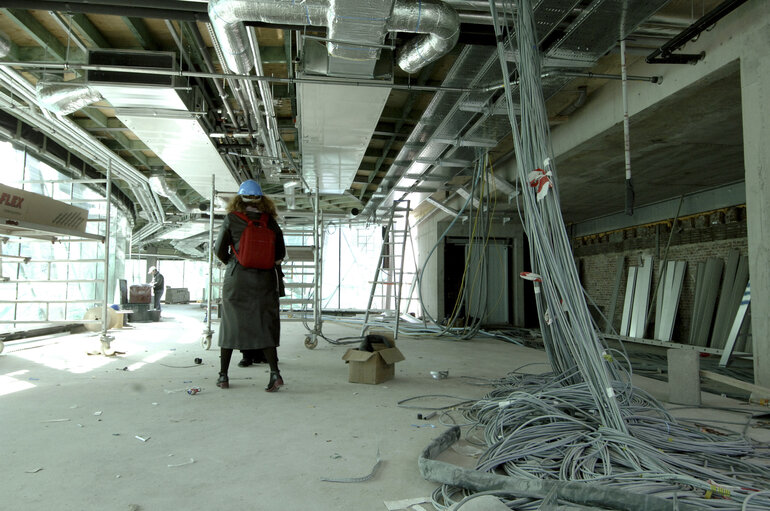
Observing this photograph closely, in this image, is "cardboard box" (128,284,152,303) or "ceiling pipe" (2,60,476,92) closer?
"ceiling pipe" (2,60,476,92)

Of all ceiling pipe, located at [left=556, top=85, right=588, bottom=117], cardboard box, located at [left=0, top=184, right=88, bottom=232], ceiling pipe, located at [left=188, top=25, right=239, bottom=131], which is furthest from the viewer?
ceiling pipe, located at [left=556, top=85, right=588, bottom=117]

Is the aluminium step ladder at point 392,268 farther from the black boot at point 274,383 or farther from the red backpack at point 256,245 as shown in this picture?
the black boot at point 274,383

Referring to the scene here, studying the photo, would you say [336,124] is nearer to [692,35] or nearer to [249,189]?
[249,189]

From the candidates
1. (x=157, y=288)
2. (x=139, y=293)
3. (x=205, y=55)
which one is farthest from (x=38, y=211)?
(x=157, y=288)

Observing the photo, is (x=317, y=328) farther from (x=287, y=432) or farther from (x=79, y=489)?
(x=79, y=489)

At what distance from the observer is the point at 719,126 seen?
4.24 m

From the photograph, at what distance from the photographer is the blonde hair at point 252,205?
341 cm

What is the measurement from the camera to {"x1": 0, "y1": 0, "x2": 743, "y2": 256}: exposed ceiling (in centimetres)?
315

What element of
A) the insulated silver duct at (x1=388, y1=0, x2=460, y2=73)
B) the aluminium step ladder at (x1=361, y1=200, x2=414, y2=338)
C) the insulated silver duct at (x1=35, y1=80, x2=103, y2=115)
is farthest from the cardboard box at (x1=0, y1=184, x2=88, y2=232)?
the insulated silver duct at (x1=388, y1=0, x2=460, y2=73)

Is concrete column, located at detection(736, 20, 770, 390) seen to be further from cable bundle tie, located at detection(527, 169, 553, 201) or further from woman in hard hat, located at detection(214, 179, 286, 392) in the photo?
woman in hard hat, located at detection(214, 179, 286, 392)

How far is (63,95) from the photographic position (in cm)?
416

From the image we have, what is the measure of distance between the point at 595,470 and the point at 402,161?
16.3 feet

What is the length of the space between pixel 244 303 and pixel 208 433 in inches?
44.7

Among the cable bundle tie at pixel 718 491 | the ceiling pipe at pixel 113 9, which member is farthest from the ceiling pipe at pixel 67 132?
the cable bundle tie at pixel 718 491
